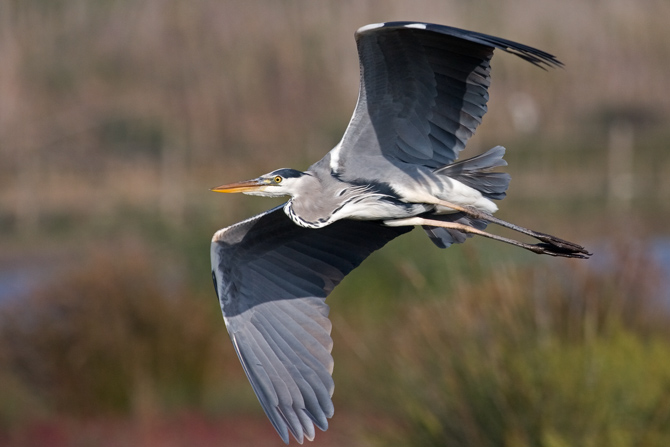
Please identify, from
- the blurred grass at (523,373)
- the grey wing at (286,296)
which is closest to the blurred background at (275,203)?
the blurred grass at (523,373)

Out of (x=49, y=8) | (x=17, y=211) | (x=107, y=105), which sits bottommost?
(x=17, y=211)

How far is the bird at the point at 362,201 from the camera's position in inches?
178

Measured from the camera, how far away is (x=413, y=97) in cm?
466

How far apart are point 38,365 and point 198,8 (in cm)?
2509

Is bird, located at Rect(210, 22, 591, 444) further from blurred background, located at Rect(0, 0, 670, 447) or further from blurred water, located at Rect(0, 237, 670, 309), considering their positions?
blurred water, located at Rect(0, 237, 670, 309)

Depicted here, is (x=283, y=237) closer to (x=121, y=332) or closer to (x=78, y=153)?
(x=121, y=332)

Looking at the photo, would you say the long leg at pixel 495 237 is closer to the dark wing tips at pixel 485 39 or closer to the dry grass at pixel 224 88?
the dark wing tips at pixel 485 39

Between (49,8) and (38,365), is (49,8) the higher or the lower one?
the higher one

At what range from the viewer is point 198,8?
33.0m

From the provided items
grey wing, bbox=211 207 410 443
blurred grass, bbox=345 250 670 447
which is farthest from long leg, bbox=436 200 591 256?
blurred grass, bbox=345 250 670 447

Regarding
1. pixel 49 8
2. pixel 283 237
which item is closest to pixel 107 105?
pixel 49 8

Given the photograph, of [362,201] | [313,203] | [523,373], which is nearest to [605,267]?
[523,373]

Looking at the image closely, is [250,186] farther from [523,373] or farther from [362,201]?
[523,373]

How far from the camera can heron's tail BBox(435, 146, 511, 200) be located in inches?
188
